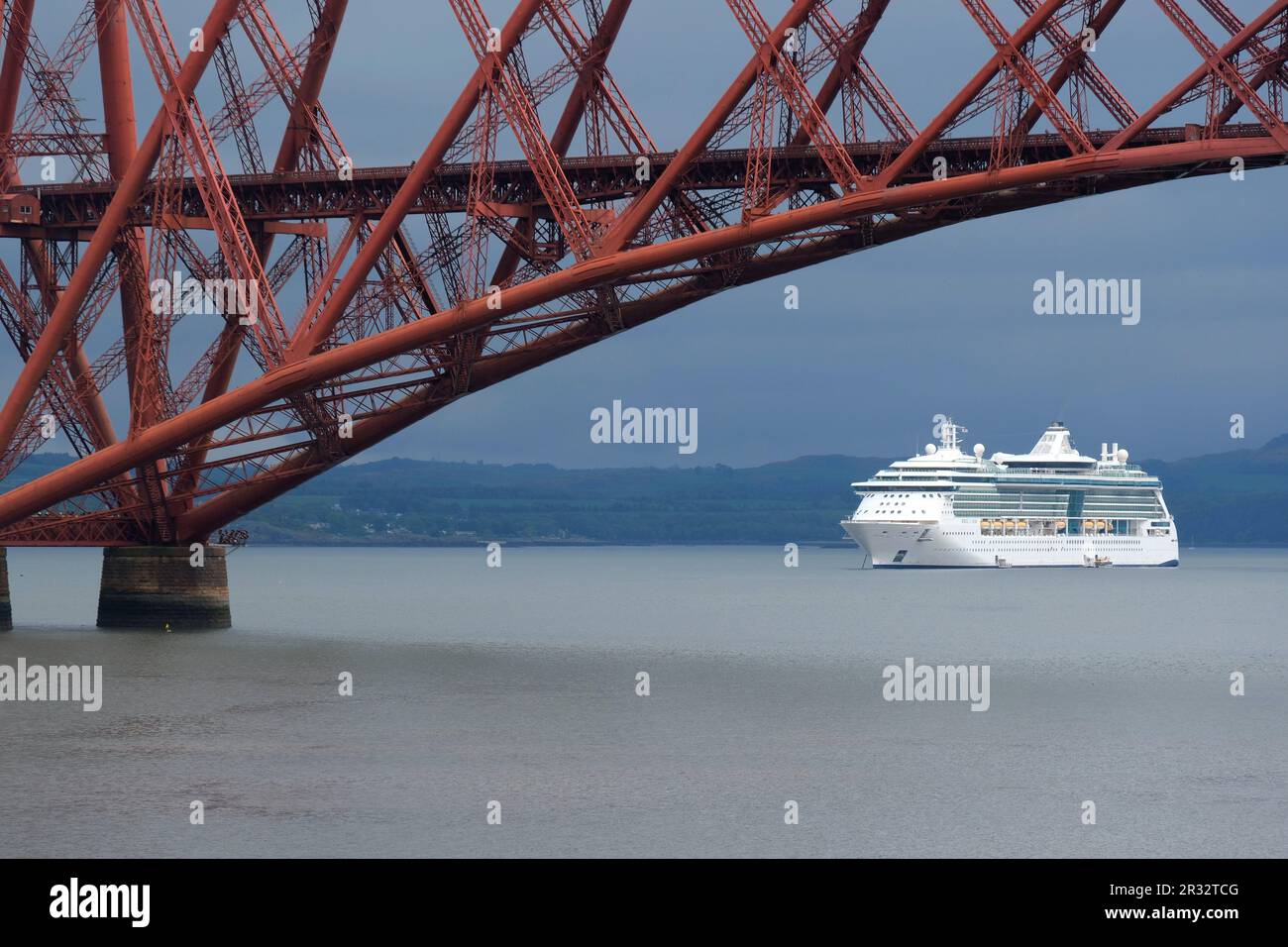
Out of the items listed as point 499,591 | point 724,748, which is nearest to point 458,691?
point 724,748

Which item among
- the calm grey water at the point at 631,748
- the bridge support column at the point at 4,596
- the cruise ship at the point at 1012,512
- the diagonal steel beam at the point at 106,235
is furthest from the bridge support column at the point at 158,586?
the cruise ship at the point at 1012,512

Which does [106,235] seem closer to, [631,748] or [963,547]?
[631,748]
